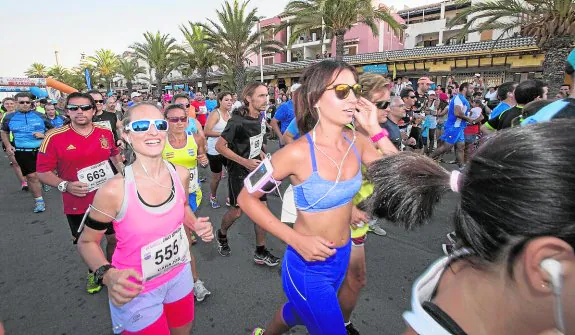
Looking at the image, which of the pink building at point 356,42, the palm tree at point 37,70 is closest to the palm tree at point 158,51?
the pink building at point 356,42

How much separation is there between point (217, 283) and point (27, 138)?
5.58 m

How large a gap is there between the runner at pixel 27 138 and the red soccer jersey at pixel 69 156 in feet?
12.8

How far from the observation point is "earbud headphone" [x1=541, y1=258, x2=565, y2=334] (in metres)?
0.71

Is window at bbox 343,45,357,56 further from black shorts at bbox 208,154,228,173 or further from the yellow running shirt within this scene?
the yellow running shirt

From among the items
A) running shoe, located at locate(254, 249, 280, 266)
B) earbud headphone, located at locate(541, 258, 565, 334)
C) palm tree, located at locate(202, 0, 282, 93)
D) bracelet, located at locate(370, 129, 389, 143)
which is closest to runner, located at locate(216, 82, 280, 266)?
running shoe, located at locate(254, 249, 280, 266)

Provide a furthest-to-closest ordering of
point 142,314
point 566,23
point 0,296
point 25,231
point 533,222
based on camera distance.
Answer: point 566,23 → point 25,231 → point 0,296 → point 142,314 → point 533,222

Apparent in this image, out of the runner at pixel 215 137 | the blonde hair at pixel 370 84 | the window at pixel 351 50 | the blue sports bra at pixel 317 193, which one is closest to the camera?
the blue sports bra at pixel 317 193

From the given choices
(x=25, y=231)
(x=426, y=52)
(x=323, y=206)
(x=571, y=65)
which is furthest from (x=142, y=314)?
(x=426, y=52)

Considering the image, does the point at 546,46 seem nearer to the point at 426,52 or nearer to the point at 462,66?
the point at 462,66

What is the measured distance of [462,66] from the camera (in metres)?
20.7

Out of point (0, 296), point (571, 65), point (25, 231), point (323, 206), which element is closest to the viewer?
point (323, 206)

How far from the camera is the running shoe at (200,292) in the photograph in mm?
3290

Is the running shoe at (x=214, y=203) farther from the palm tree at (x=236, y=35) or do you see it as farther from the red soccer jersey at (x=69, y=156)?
the palm tree at (x=236, y=35)

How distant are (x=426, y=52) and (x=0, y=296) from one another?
25.3m
